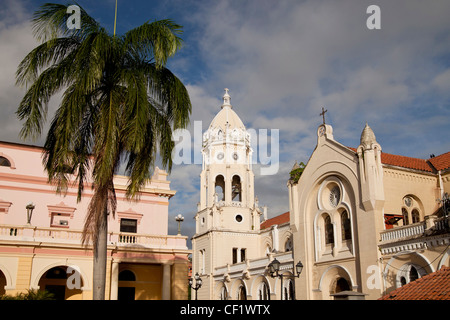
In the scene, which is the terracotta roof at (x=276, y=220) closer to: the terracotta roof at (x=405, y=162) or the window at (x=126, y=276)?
the terracotta roof at (x=405, y=162)

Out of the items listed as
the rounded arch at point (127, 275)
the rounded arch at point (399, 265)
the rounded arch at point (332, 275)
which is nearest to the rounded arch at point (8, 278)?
the rounded arch at point (127, 275)

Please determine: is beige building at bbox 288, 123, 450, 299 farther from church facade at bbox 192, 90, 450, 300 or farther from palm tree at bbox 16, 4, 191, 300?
palm tree at bbox 16, 4, 191, 300

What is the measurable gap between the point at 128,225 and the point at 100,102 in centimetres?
1359

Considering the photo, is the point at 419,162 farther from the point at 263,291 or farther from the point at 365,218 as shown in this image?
the point at 263,291

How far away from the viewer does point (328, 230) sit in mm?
30297

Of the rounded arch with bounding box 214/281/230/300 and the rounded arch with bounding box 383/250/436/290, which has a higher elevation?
the rounded arch with bounding box 383/250/436/290

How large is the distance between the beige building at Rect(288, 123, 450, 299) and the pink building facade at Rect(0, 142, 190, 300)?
10518mm

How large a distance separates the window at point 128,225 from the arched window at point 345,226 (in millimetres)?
13167

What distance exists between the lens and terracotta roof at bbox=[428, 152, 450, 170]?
3078 cm

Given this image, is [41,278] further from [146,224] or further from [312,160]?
[312,160]

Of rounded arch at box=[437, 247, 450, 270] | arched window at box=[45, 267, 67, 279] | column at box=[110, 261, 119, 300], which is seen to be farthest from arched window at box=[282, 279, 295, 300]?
arched window at box=[45, 267, 67, 279]

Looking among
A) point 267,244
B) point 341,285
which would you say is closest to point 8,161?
point 341,285

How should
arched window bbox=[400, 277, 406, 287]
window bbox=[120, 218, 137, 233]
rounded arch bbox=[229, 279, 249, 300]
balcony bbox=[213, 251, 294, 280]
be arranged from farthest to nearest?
rounded arch bbox=[229, 279, 249, 300]
balcony bbox=[213, 251, 294, 280]
window bbox=[120, 218, 137, 233]
arched window bbox=[400, 277, 406, 287]
